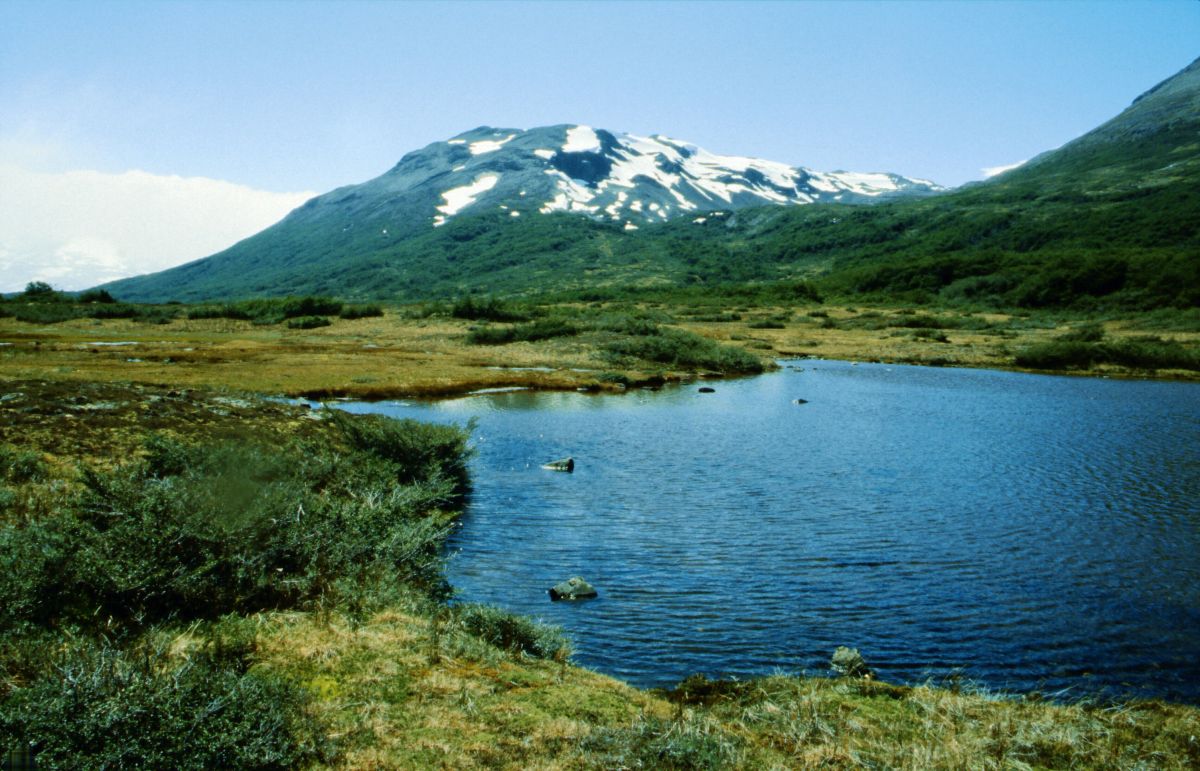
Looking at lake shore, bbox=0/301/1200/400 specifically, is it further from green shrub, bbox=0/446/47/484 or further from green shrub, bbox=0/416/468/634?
green shrub, bbox=0/416/468/634

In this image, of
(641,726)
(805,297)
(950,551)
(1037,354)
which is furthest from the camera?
(805,297)

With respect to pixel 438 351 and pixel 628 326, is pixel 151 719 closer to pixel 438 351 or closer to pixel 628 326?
pixel 438 351

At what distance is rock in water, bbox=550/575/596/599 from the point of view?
1335cm

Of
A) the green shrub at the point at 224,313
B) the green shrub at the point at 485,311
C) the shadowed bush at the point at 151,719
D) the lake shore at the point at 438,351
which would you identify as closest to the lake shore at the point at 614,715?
the shadowed bush at the point at 151,719

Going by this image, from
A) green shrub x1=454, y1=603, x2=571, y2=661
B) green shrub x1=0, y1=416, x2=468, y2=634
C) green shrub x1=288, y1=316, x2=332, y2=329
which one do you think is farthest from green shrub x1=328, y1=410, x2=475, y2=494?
green shrub x1=288, y1=316, x2=332, y2=329

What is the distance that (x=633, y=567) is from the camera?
14992mm

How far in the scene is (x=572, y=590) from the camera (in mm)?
13406

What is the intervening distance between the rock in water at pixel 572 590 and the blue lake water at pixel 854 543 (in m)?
0.27

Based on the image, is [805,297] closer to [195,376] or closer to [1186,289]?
[1186,289]

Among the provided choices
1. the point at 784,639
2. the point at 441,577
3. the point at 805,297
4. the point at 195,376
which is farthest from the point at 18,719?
the point at 805,297

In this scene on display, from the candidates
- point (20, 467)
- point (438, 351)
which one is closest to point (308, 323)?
point (438, 351)

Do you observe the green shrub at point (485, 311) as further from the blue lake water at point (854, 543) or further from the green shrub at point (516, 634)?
the green shrub at point (516, 634)

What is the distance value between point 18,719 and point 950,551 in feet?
53.7

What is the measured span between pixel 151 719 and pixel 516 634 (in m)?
5.32
